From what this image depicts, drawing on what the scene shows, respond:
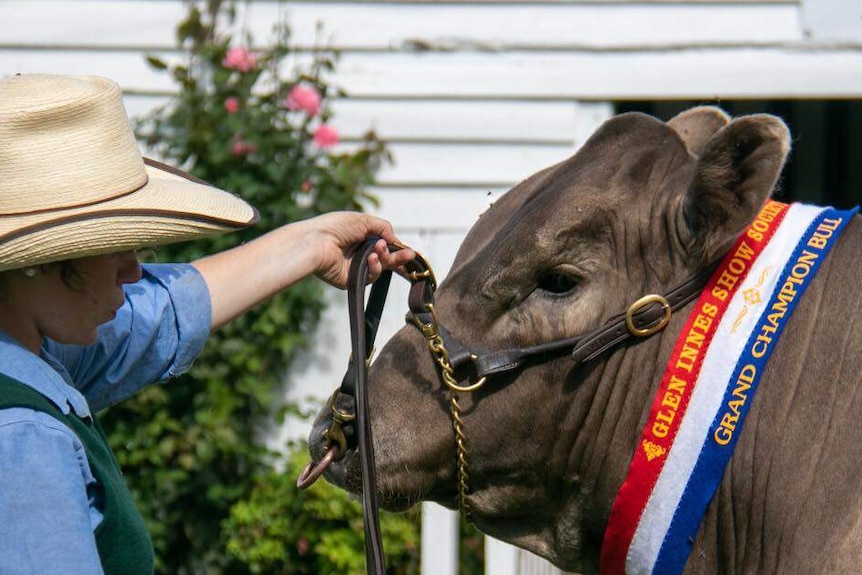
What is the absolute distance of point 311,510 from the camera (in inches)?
211

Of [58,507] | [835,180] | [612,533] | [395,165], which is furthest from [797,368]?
[835,180]

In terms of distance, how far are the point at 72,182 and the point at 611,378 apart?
1.15 meters

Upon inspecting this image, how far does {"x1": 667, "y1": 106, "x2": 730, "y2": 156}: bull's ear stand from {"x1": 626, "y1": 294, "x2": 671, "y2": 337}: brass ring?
21.7 inches

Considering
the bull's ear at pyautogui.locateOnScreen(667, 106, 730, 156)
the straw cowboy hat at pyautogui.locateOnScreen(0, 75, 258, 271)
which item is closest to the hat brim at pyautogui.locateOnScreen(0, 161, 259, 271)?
the straw cowboy hat at pyautogui.locateOnScreen(0, 75, 258, 271)

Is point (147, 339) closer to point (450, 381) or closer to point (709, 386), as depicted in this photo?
point (450, 381)

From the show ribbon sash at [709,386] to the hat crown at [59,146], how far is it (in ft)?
3.74

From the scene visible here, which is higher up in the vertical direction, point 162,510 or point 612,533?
point 612,533

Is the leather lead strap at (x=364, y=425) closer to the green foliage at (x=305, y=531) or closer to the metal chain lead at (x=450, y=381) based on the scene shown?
the metal chain lead at (x=450, y=381)

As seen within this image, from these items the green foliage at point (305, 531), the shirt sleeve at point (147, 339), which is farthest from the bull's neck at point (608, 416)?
the green foliage at point (305, 531)

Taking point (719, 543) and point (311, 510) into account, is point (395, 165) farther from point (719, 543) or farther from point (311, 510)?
point (719, 543)

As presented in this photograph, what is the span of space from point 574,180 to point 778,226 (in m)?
0.45

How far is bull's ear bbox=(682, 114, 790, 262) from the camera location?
2.19 metres

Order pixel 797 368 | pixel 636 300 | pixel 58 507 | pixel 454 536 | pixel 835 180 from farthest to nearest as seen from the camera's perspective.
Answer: pixel 835 180
pixel 454 536
pixel 636 300
pixel 797 368
pixel 58 507

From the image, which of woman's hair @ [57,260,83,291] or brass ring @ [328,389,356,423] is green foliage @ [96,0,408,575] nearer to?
brass ring @ [328,389,356,423]
